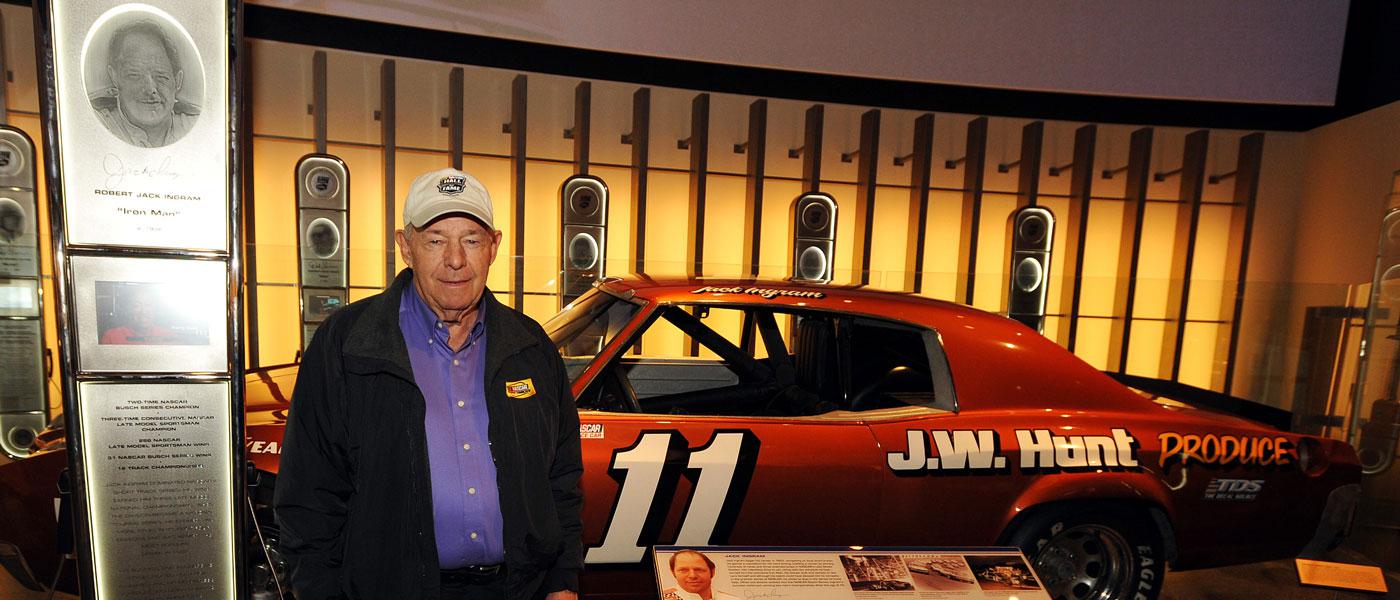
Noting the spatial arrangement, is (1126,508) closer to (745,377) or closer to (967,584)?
(967,584)

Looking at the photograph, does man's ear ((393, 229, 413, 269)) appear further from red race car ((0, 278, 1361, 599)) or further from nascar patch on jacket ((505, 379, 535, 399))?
red race car ((0, 278, 1361, 599))

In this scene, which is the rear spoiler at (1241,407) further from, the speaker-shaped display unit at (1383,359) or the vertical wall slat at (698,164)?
the vertical wall slat at (698,164)

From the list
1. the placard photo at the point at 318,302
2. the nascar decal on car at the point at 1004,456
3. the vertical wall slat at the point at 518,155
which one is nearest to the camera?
the nascar decal on car at the point at 1004,456

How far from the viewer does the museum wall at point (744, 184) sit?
6902mm

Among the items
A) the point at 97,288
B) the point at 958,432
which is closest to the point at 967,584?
the point at 958,432

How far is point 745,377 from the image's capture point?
141 inches

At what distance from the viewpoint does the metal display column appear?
1.79 metres

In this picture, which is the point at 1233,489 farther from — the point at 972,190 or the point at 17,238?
the point at 17,238

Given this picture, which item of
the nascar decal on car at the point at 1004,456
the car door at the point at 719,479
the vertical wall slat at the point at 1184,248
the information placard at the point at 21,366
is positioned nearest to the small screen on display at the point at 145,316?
the car door at the point at 719,479

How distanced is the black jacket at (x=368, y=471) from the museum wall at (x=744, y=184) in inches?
169

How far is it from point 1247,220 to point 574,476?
9789mm

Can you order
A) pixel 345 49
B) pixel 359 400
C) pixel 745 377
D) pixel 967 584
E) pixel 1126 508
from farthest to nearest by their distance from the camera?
pixel 345 49 → pixel 745 377 → pixel 1126 508 → pixel 967 584 → pixel 359 400

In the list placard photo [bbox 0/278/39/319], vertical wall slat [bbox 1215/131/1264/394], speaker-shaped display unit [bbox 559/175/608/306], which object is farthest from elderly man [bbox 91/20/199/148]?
vertical wall slat [bbox 1215/131/1264/394]

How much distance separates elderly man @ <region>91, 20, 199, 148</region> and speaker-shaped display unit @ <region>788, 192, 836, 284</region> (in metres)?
6.25
